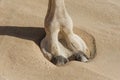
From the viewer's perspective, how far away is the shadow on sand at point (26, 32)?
4208mm

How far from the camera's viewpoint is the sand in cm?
382

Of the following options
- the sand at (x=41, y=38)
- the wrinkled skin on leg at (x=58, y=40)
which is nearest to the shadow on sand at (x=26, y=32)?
the sand at (x=41, y=38)

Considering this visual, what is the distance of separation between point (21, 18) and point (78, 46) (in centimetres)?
96

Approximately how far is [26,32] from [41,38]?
21 cm

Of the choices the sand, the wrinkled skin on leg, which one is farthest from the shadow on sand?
the wrinkled skin on leg

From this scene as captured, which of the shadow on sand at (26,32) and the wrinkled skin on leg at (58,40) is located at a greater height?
the wrinkled skin on leg at (58,40)

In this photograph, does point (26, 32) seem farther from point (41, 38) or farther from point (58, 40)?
point (58, 40)

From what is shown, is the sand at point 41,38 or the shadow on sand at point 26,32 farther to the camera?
the shadow on sand at point 26,32

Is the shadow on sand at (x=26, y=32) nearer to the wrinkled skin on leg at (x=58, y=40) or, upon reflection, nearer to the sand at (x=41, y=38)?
the sand at (x=41, y=38)

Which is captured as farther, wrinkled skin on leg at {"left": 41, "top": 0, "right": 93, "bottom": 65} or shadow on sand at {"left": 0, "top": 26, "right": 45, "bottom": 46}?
shadow on sand at {"left": 0, "top": 26, "right": 45, "bottom": 46}

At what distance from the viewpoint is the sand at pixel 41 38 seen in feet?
12.5

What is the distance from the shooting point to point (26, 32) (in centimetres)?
432

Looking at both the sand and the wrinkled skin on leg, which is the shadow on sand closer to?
the sand

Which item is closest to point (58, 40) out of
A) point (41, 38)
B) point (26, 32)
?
point (41, 38)
